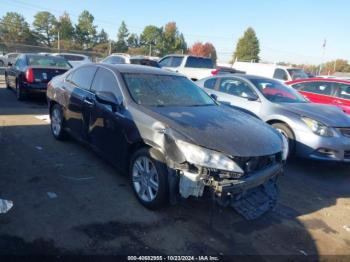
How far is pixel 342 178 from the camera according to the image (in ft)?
18.5

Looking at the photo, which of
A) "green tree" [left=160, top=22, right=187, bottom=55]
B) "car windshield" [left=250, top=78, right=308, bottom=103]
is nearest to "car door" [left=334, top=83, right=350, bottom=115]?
"car windshield" [left=250, top=78, right=308, bottom=103]

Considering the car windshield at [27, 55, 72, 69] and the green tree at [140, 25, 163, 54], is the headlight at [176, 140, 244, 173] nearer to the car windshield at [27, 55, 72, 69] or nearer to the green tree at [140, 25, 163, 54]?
the car windshield at [27, 55, 72, 69]

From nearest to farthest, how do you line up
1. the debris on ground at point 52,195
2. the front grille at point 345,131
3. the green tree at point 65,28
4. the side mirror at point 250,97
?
the debris on ground at point 52,195
the front grille at point 345,131
the side mirror at point 250,97
the green tree at point 65,28

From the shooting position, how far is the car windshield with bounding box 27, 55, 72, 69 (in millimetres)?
10383

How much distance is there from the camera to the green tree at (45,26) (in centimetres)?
8212

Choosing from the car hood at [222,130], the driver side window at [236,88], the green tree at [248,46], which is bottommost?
the car hood at [222,130]

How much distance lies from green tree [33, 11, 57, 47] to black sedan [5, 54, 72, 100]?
3088 inches

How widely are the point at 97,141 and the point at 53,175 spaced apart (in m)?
0.77

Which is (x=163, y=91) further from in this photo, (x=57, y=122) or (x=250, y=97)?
(x=250, y=97)

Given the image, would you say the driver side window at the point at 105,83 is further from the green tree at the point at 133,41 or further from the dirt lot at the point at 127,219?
the green tree at the point at 133,41

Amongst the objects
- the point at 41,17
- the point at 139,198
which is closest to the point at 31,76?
the point at 139,198

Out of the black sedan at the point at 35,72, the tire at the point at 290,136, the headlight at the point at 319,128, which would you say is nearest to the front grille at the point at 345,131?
the headlight at the point at 319,128

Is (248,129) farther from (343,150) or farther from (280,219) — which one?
(343,150)

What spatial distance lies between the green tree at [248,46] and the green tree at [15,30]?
46101 mm
